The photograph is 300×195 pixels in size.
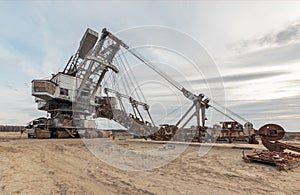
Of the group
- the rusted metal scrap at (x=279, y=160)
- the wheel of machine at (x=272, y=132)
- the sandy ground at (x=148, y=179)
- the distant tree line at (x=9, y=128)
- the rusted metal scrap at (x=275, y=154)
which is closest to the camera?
the sandy ground at (x=148, y=179)

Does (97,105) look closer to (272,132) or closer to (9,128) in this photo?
(272,132)

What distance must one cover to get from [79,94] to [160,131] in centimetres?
1579

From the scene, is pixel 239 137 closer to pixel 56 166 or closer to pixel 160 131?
pixel 160 131

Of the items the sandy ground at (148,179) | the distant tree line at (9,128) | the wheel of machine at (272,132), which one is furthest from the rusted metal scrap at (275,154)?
the distant tree line at (9,128)

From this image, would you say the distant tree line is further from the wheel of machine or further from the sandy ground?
the wheel of machine

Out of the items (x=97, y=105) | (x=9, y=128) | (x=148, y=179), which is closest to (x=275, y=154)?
(x=148, y=179)

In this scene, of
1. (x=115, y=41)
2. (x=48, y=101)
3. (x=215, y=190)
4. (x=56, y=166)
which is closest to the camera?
(x=215, y=190)

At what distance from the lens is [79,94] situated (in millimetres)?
33344

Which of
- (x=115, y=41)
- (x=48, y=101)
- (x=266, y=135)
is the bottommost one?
(x=266, y=135)

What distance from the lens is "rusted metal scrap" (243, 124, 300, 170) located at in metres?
9.57

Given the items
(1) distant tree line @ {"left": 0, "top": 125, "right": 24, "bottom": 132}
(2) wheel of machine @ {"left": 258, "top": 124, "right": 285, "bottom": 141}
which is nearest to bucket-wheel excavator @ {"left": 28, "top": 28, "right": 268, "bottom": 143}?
(2) wheel of machine @ {"left": 258, "top": 124, "right": 285, "bottom": 141}

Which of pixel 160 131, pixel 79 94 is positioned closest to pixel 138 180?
pixel 160 131

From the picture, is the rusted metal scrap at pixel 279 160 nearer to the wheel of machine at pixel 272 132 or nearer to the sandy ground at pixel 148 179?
the sandy ground at pixel 148 179

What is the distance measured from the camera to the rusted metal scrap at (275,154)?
9.57 meters
